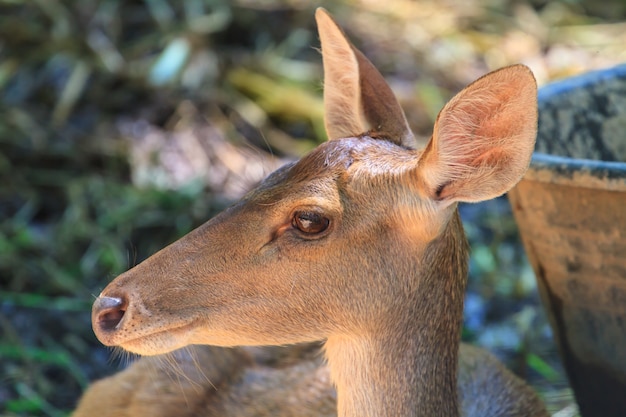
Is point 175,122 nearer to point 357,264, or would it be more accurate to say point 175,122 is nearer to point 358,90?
point 358,90

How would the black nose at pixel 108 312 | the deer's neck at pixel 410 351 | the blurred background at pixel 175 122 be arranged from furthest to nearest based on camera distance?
the blurred background at pixel 175 122 → the deer's neck at pixel 410 351 → the black nose at pixel 108 312

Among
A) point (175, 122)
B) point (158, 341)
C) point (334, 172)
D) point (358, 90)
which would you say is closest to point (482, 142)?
point (334, 172)

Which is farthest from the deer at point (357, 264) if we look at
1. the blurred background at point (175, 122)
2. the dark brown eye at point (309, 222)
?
the blurred background at point (175, 122)

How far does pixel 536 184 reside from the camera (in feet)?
9.70

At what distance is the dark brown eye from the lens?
7.89 feet

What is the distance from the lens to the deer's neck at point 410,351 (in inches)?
99.6

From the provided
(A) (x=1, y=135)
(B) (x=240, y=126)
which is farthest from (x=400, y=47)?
(A) (x=1, y=135)

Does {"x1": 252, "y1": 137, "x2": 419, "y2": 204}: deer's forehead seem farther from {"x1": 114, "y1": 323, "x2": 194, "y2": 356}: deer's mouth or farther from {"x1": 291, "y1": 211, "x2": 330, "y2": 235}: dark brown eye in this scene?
{"x1": 114, "y1": 323, "x2": 194, "y2": 356}: deer's mouth

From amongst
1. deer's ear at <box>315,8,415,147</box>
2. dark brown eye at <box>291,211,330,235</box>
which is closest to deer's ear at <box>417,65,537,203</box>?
dark brown eye at <box>291,211,330,235</box>

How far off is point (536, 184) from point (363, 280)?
76 cm

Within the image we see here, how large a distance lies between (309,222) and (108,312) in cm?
51

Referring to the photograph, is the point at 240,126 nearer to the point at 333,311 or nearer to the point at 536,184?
the point at 536,184

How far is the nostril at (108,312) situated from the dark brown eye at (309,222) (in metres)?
0.45

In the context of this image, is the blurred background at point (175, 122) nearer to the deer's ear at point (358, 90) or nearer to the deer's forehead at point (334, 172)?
the deer's ear at point (358, 90)
